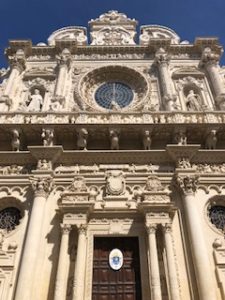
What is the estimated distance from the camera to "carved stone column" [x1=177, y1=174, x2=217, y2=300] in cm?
805

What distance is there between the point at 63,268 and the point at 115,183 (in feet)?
10.4

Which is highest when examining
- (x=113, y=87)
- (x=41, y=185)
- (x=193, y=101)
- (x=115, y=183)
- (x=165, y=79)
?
(x=113, y=87)

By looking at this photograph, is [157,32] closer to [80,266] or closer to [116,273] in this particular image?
[116,273]

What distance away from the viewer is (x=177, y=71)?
1652 cm

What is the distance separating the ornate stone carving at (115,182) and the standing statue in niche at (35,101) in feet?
18.0

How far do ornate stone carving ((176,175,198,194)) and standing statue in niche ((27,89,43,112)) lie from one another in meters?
7.29

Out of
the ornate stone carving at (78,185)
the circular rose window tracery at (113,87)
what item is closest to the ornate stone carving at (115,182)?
the ornate stone carving at (78,185)

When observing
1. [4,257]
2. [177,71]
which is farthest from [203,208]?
[177,71]

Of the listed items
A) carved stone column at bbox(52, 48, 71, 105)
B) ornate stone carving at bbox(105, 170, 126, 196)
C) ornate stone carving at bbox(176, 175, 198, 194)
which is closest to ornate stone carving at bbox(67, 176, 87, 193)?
ornate stone carving at bbox(105, 170, 126, 196)

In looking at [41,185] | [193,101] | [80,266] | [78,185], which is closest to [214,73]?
[193,101]

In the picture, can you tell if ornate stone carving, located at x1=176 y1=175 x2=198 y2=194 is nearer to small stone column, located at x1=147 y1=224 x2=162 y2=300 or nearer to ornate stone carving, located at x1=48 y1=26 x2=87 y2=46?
small stone column, located at x1=147 y1=224 x2=162 y2=300

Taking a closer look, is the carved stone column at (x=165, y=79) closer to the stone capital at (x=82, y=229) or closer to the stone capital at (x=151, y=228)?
the stone capital at (x=151, y=228)

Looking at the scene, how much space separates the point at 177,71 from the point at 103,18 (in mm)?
6938

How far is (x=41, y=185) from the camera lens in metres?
10.2
